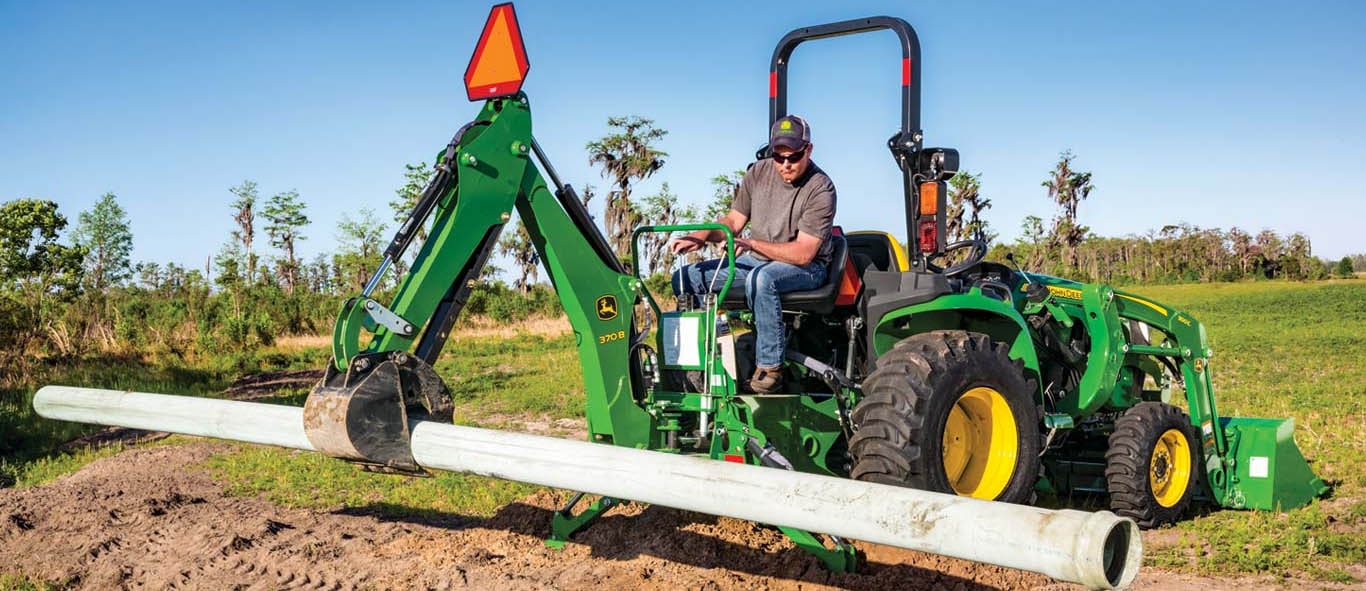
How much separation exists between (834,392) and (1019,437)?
979 millimetres

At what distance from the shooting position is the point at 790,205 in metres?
5.25

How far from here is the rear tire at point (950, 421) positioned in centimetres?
455

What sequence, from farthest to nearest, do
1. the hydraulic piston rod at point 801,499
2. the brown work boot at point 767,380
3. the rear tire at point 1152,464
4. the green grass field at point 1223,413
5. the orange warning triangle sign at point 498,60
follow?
the rear tire at point 1152,464 < the green grass field at point 1223,413 < the brown work boot at point 767,380 < the orange warning triangle sign at point 498,60 < the hydraulic piston rod at point 801,499

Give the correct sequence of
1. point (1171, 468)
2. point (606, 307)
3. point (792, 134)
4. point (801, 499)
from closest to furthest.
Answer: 1. point (801, 499)
2. point (606, 307)
3. point (792, 134)
4. point (1171, 468)

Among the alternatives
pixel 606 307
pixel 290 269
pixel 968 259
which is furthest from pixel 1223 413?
pixel 290 269

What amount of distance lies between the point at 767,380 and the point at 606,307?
0.90m

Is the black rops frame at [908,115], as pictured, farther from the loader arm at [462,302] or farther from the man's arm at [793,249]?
the loader arm at [462,302]

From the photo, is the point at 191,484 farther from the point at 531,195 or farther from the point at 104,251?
the point at 104,251

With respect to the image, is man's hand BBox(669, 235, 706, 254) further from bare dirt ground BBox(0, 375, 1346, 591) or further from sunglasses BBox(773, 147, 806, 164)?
bare dirt ground BBox(0, 375, 1346, 591)

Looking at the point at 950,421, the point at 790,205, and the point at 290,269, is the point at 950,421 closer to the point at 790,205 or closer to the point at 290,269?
the point at 790,205

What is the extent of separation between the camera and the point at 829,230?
5.14 metres

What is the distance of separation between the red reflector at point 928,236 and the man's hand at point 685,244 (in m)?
1.20

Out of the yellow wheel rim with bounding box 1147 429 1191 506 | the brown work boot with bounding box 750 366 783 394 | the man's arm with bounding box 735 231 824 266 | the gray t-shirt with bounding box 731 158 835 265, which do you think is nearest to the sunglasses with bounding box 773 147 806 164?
the gray t-shirt with bounding box 731 158 835 265

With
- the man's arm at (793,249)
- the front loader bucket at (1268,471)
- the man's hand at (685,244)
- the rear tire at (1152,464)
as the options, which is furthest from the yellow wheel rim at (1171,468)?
the man's hand at (685,244)
